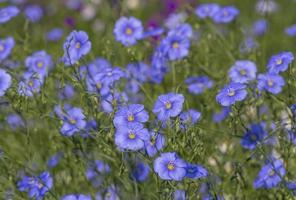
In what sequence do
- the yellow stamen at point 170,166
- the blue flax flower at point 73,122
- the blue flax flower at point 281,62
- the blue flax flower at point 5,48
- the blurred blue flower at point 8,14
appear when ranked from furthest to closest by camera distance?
the blurred blue flower at point 8,14, the blue flax flower at point 5,48, the blue flax flower at point 73,122, the blue flax flower at point 281,62, the yellow stamen at point 170,166

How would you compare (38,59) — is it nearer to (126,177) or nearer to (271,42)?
(126,177)

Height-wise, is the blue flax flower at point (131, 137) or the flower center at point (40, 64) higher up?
the blue flax flower at point (131, 137)

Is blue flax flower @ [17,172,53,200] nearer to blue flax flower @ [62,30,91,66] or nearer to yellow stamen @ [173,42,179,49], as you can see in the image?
blue flax flower @ [62,30,91,66]

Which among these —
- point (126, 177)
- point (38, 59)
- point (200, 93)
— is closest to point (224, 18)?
point (200, 93)

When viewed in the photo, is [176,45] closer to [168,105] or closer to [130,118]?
[168,105]

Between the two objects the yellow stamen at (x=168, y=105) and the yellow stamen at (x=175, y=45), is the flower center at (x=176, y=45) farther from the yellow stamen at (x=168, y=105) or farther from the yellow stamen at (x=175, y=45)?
the yellow stamen at (x=168, y=105)

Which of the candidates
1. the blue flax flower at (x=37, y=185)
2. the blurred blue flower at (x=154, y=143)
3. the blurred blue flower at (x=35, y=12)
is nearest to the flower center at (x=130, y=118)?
the blurred blue flower at (x=154, y=143)

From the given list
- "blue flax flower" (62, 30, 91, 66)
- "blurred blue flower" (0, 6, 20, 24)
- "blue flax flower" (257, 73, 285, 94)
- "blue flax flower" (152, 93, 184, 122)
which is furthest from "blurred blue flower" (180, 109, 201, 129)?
"blurred blue flower" (0, 6, 20, 24)
